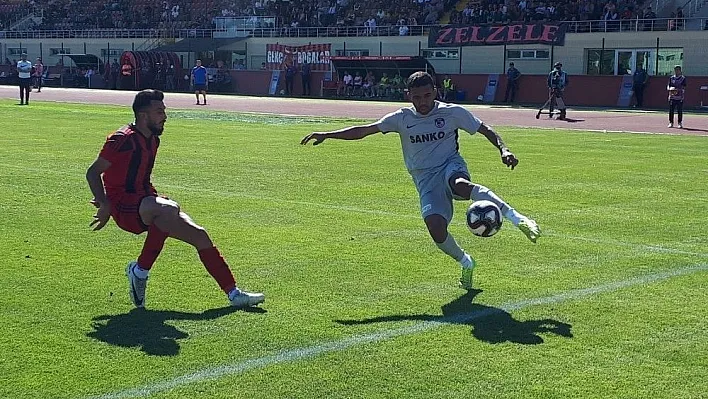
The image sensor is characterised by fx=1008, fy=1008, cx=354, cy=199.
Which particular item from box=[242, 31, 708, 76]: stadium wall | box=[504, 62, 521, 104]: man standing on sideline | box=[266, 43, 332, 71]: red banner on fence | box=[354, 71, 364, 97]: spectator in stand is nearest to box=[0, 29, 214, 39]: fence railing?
box=[266, 43, 332, 71]: red banner on fence

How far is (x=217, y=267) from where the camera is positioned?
23.1 ft

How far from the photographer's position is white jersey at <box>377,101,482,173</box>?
314 inches

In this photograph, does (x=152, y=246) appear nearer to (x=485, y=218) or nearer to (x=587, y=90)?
(x=485, y=218)

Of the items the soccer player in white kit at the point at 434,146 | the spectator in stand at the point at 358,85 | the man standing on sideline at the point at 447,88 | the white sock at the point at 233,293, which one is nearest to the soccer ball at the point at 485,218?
the soccer player in white kit at the point at 434,146

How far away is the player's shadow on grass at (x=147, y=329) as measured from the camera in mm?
6027

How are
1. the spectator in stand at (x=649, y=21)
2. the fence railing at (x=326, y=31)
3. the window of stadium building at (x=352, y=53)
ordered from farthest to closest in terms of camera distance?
the window of stadium building at (x=352, y=53), the spectator in stand at (x=649, y=21), the fence railing at (x=326, y=31)

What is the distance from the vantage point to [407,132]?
8.02m

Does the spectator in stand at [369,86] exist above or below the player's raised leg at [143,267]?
above

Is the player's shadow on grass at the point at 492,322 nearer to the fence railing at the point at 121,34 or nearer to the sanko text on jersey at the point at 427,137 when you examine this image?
the sanko text on jersey at the point at 427,137

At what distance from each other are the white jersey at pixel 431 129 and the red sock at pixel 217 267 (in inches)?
71.2

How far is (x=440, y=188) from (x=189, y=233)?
2091 mm

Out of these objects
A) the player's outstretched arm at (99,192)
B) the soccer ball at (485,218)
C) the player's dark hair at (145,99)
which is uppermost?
the player's dark hair at (145,99)

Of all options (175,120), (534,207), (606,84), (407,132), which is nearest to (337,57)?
(606,84)

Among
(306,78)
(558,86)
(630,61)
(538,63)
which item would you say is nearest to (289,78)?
(306,78)
